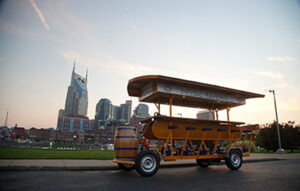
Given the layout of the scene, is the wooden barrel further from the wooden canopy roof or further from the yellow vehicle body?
the wooden canopy roof

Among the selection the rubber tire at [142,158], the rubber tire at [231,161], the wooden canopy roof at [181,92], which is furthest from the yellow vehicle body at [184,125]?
the rubber tire at [142,158]

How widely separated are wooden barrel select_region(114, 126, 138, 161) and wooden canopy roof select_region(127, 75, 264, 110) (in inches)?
71.4

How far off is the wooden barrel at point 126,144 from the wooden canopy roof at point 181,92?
181cm

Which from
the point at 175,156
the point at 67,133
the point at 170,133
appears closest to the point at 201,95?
the point at 170,133

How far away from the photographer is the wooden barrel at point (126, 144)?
21.9ft

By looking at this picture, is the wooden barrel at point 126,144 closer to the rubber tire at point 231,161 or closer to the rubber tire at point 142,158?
Answer: the rubber tire at point 142,158

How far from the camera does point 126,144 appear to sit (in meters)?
6.75

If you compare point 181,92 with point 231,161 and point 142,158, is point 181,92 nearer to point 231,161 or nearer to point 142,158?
point 142,158

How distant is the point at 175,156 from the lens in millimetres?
7027

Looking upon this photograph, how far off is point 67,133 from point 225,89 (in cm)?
16918

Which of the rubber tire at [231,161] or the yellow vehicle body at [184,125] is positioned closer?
the yellow vehicle body at [184,125]

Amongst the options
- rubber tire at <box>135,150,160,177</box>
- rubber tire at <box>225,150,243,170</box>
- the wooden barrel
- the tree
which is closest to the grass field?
the wooden barrel

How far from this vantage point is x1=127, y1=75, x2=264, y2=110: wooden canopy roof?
24.7 feet

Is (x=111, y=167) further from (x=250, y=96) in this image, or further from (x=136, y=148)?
(x=250, y=96)
